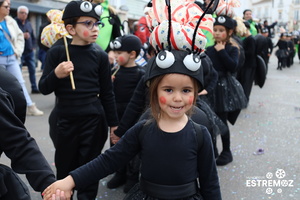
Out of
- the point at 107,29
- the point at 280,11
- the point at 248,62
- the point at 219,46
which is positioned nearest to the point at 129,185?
the point at 219,46

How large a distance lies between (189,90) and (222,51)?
2.33 meters

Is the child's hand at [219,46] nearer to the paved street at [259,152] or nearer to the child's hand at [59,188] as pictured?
the paved street at [259,152]

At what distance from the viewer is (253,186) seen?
3641mm

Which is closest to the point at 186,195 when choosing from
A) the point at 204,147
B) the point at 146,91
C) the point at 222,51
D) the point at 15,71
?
the point at 204,147

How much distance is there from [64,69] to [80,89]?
24 centimetres

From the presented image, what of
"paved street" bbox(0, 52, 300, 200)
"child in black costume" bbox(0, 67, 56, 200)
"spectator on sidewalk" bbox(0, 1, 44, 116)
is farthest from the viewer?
"spectator on sidewalk" bbox(0, 1, 44, 116)

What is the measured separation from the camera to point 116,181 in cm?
362

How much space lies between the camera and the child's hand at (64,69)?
106 inches

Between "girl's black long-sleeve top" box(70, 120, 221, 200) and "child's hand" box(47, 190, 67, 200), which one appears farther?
"girl's black long-sleeve top" box(70, 120, 221, 200)

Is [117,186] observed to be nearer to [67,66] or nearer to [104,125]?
[104,125]

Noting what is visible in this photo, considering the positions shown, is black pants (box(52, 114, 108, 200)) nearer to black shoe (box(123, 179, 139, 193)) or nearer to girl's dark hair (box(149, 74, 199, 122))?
black shoe (box(123, 179, 139, 193))

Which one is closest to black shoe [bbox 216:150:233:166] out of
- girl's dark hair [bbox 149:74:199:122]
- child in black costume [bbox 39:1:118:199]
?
child in black costume [bbox 39:1:118:199]

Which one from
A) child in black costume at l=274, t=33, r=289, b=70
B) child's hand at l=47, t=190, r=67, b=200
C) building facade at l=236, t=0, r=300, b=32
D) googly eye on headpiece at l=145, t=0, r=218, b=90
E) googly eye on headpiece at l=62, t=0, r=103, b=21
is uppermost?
googly eye on headpiece at l=62, t=0, r=103, b=21

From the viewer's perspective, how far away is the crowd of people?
175 centimetres
